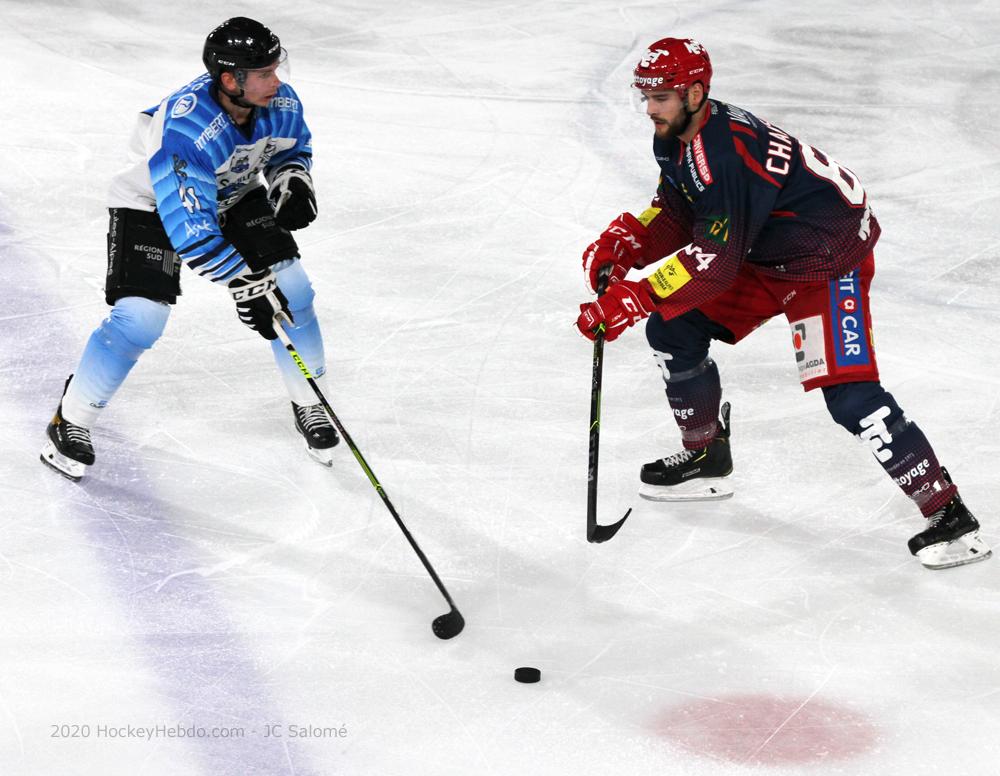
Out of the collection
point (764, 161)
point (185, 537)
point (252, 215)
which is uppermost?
Result: point (764, 161)

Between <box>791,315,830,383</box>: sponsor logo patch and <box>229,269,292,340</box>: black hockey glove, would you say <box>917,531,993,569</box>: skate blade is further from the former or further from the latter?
<box>229,269,292,340</box>: black hockey glove

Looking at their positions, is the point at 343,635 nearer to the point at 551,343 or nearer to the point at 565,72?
the point at 551,343

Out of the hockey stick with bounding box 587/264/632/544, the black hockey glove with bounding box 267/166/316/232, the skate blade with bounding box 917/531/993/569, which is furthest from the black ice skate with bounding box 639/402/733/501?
the black hockey glove with bounding box 267/166/316/232

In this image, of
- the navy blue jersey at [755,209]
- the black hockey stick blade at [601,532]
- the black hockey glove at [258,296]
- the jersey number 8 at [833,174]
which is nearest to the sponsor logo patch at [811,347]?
the navy blue jersey at [755,209]

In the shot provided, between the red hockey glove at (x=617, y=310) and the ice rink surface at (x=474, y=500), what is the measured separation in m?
0.57

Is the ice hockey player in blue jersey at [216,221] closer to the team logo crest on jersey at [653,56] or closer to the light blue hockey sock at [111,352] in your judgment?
the light blue hockey sock at [111,352]

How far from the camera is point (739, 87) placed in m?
6.41

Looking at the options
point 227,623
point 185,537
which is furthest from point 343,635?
point 185,537

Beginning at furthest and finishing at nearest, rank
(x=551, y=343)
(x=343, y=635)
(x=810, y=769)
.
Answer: (x=551, y=343)
(x=343, y=635)
(x=810, y=769)

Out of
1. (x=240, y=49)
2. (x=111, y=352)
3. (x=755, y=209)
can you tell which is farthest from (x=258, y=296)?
(x=755, y=209)

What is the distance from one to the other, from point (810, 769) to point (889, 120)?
14.4 feet

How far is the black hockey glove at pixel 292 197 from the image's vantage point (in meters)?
3.47

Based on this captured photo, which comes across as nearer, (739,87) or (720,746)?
(720,746)

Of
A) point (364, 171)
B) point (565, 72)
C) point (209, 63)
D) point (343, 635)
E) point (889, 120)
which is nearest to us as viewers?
point (343, 635)
